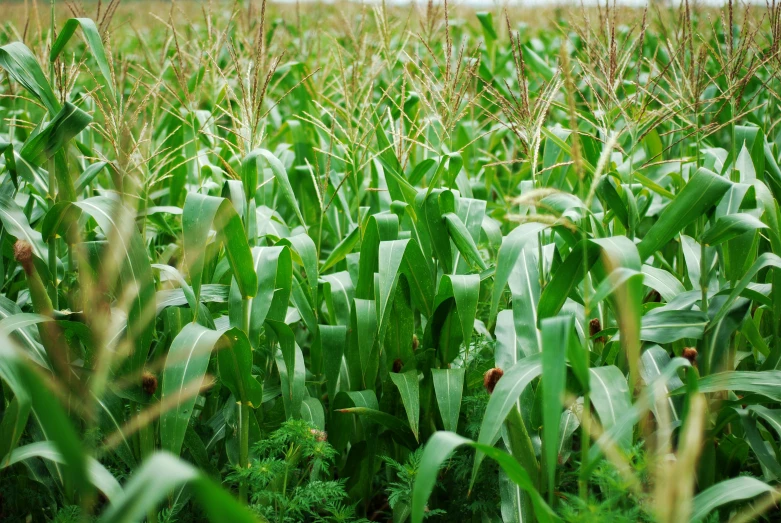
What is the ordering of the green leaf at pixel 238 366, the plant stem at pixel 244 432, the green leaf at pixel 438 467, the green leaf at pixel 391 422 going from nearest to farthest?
the green leaf at pixel 438 467 < the green leaf at pixel 238 366 < the plant stem at pixel 244 432 < the green leaf at pixel 391 422

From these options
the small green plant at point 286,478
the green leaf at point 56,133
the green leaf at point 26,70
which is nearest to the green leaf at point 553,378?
the small green plant at point 286,478

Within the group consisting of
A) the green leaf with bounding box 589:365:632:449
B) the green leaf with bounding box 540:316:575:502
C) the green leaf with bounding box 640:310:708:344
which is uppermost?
the green leaf with bounding box 540:316:575:502

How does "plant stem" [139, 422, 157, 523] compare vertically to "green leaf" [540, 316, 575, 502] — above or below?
below

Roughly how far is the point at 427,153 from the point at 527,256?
158cm

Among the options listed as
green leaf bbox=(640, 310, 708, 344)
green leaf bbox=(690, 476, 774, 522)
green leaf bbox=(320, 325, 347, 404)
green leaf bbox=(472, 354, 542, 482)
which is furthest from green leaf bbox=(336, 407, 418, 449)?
green leaf bbox=(690, 476, 774, 522)

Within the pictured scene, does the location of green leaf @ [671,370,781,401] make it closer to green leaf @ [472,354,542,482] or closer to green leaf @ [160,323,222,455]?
green leaf @ [472,354,542,482]

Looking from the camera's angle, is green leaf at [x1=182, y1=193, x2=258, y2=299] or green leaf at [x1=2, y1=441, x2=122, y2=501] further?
green leaf at [x1=182, y1=193, x2=258, y2=299]

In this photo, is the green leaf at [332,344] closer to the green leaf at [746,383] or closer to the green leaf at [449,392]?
the green leaf at [449,392]

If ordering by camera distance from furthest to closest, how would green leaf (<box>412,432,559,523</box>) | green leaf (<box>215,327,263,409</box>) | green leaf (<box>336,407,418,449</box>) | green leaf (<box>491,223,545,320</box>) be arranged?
green leaf (<box>336,407,418,449</box>) < green leaf (<box>215,327,263,409</box>) < green leaf (<box>491,223,545,320</box>) < green leaf (<box>412,432,559,523</box>)

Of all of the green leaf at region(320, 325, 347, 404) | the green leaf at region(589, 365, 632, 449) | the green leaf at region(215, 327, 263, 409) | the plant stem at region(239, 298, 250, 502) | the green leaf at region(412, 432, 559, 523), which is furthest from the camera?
the green leaf at region(320, 325, 347, 404)

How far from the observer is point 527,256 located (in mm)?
2250

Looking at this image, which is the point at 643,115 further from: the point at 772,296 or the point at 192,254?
the point at 192,254

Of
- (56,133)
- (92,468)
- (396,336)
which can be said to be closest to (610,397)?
(396,336)

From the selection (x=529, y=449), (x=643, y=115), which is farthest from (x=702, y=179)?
(x=529, y=449)
